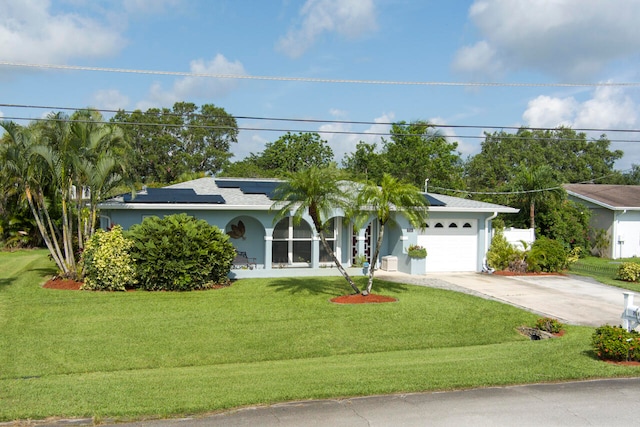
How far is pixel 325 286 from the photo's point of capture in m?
19.1

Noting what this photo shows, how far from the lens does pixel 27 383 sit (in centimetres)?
927

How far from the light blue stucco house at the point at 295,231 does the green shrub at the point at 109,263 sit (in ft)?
7.16

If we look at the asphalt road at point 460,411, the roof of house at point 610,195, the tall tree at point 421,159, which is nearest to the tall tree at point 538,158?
the tall tree at point 421,159

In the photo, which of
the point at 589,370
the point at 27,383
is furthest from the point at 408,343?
the point at 27,383

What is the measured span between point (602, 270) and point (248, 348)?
18796 millimetres

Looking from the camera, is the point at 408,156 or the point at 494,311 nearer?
the point at 494,311

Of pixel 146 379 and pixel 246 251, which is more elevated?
pixel 246 251

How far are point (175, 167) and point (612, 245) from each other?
130 ft

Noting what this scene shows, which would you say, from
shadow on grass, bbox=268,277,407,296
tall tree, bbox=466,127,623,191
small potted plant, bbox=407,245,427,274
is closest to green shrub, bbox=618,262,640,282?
small potted plant, bbox=407,245,427,274

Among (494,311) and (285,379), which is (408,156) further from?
(285,379)

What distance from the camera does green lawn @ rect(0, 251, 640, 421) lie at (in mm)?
8445

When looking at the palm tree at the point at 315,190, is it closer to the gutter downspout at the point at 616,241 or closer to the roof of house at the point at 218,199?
the roof of house at the point at 218,199

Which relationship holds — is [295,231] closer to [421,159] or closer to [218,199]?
[218,199]

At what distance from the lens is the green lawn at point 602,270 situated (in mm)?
21031
